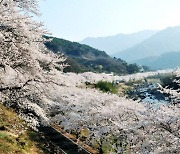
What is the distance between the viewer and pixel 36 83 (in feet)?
51.9

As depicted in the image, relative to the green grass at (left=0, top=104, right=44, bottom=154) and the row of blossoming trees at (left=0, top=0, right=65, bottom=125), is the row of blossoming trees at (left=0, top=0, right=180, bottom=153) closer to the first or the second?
the row of blossoming trees at (left=0, top=0, right=65, bottom=125)

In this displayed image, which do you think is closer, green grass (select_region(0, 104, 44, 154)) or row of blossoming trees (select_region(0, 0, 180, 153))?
row of blossoming trees (select_region(0, 0, 180, 153))

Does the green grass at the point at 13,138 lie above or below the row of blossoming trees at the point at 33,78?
below

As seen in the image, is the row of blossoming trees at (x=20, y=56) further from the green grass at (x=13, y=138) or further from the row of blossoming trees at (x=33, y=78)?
the green grass at (x=13, y=138)

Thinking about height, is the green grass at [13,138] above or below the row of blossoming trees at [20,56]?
below

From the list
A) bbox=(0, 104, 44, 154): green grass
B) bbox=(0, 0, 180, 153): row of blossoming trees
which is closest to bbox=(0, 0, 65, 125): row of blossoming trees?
bbox=(0, 0, 180, 153): row of blossoming trees

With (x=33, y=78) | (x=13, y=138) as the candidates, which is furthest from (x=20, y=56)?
(x=13, y=138)

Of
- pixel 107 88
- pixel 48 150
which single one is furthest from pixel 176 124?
pixel 107 88

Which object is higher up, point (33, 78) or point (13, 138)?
point (33, 78)

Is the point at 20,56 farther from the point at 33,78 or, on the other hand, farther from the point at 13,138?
the point at 13,138

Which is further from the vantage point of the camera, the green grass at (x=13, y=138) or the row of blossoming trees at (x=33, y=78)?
the green grass at (x=13, y=138)

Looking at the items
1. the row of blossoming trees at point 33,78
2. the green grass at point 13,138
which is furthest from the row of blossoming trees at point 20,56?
the green grass at point 13,138

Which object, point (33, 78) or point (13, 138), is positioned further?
point (13, 138)

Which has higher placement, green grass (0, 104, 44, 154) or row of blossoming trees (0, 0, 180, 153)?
row of blossoming trees (0, 0, 180, 153)
